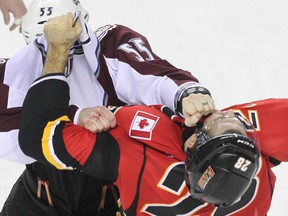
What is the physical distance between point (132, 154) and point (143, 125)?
8 centimetres

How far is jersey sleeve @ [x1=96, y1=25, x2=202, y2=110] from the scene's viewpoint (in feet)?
5.62

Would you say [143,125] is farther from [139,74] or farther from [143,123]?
[139,74]

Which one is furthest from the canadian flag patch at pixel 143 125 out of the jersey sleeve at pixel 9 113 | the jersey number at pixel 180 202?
the jersey sleeve at pixel 9 113

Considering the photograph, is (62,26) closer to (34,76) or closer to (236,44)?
(34,76)

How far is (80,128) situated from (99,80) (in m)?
0.24

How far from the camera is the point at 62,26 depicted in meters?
1.62

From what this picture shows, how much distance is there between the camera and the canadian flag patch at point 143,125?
156 cm

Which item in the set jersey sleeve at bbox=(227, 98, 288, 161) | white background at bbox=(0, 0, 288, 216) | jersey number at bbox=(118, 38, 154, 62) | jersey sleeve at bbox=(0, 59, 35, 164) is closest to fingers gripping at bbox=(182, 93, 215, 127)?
jersey sleeve at bbox=(227, 98, 288, 161)

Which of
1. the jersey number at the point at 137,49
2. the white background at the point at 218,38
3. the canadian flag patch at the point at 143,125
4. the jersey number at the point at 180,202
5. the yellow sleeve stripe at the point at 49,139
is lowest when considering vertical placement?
the white background at the point at 218,38

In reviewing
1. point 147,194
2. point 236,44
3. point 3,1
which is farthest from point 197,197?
point 236,44

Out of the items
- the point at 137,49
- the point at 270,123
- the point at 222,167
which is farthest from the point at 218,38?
the point at 222,167

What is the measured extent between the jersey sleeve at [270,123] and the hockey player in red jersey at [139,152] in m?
0.03

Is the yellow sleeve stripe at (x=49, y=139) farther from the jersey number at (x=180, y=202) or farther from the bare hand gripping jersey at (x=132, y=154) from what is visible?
the jersey number at (x=180, y=202)

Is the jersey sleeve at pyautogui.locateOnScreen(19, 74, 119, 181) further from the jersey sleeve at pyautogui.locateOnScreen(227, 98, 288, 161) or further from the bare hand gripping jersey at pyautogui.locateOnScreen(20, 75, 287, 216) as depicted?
the jersey sleeve at pyautogui.locateOnScreen(227, 98, 288, 161)
